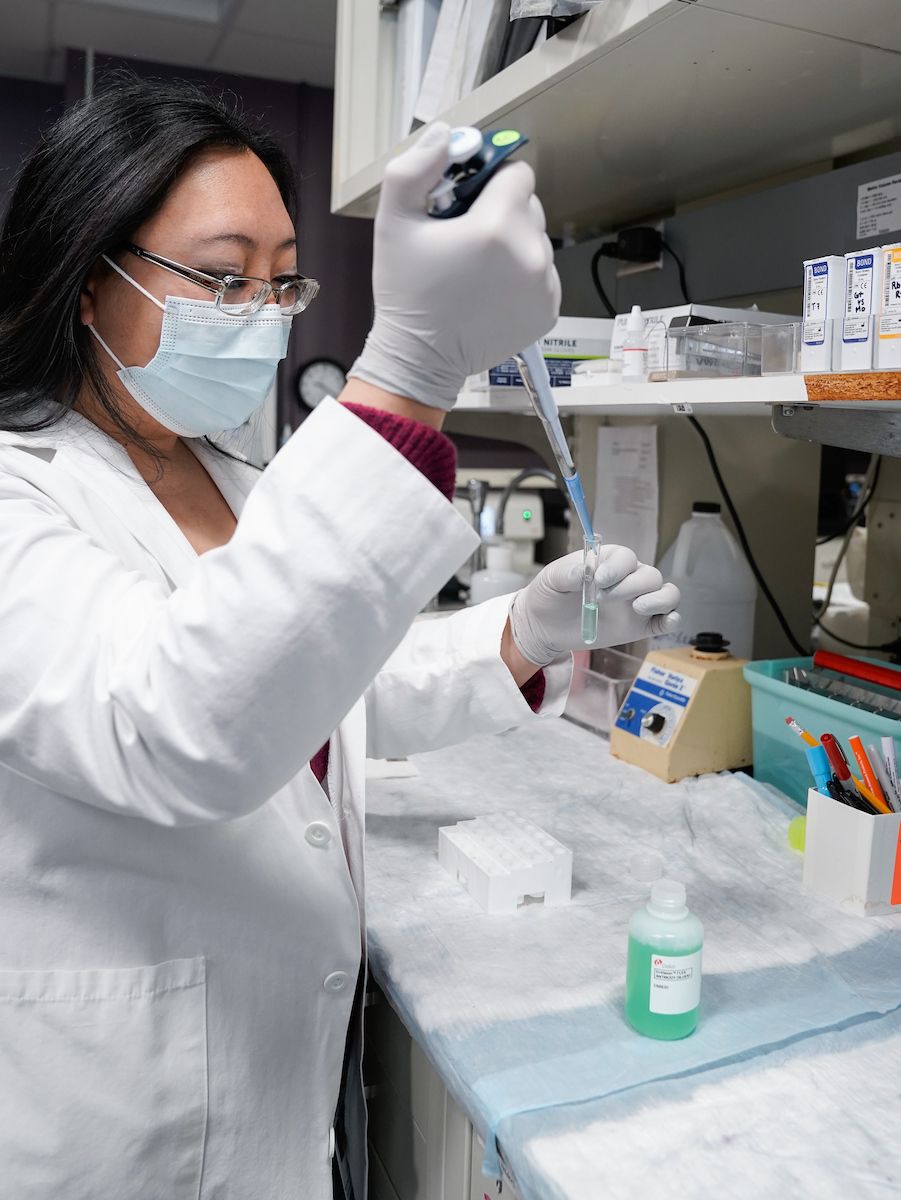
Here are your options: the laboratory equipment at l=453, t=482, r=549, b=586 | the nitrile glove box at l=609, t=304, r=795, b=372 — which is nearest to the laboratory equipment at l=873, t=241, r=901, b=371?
the nitrile glove box at l=609, t=304, r=795, b=372

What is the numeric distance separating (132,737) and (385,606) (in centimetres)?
18

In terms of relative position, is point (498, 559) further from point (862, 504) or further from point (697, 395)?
point (697, 395)

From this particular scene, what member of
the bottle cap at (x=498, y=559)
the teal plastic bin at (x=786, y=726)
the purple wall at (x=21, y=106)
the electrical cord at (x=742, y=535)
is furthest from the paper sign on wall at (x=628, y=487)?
the purple wall at (x=21, y=106)

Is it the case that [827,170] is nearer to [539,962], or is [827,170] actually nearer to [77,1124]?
[539,962]

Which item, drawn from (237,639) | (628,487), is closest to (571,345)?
(628,487)

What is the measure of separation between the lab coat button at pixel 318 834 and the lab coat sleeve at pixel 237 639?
0.26 meters

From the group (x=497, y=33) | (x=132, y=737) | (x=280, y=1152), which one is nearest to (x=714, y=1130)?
(x=280, y=1152)

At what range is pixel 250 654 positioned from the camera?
60cm

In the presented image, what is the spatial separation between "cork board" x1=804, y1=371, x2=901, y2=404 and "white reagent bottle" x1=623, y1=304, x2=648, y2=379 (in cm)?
38

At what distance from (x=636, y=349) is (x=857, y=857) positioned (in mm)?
724

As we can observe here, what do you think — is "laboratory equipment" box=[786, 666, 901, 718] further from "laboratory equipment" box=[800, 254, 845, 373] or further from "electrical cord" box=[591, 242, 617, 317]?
"electrical cord" box=[591, 242, 617, 317]

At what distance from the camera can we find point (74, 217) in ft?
3.04

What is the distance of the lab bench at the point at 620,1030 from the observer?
2.35 ft

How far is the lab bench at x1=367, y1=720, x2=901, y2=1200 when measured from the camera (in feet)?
2.35
